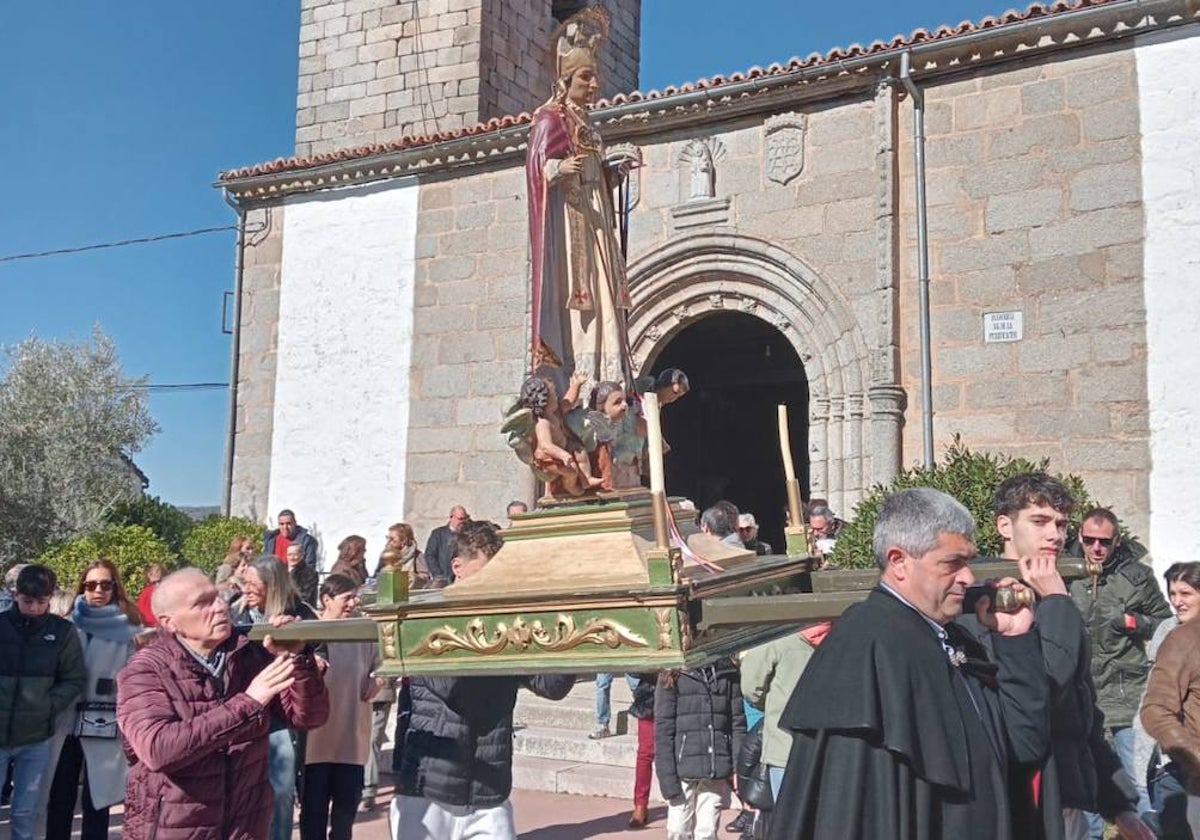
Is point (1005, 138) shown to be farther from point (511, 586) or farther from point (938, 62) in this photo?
point (511, 586)

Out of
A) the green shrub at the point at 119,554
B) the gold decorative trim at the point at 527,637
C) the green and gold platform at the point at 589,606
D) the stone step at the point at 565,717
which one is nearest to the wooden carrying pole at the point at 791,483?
the green and gold platform at the point at 589,606

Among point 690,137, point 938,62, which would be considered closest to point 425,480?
point 690,137

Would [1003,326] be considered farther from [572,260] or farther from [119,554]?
[119,554]

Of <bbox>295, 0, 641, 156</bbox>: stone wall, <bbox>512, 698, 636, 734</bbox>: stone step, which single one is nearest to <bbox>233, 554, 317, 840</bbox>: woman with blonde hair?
<bbox>512, 698, 636, 734</bbox>: stone step

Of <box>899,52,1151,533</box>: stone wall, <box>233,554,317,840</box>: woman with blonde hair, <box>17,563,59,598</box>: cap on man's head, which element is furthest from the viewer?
<box>899,52,1151,533</box>: stone wall

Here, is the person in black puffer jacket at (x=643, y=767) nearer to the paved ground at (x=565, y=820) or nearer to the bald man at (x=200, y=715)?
the paved ground at (x=565, y=820)

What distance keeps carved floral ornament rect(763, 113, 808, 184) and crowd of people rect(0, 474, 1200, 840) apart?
21.1 ft

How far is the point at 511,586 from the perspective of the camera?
2.81 m

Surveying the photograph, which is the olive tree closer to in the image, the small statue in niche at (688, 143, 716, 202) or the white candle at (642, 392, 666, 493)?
the small statue in niche at (688, 143, 716, 202)

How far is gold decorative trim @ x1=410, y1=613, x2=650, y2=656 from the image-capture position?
251 cm

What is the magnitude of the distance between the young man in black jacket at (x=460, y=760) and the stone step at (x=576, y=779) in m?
3.79

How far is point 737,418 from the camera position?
17.5 meters

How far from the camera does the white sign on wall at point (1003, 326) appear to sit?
10.3 metres

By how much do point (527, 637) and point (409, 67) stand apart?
1456 centimetres
